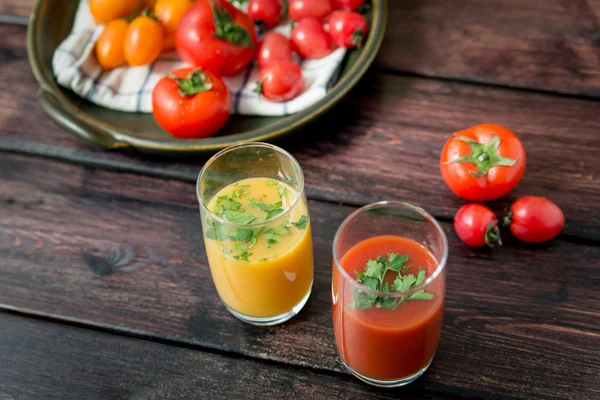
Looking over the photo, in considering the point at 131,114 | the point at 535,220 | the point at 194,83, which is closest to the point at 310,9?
the point at 194,83

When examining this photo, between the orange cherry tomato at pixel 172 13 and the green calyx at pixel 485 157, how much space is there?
0.67 metres

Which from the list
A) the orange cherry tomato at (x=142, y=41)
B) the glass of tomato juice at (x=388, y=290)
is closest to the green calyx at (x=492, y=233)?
the glass of tomato juice at (x=388, y=290)

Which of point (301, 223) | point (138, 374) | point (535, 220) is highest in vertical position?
point (301, 223)

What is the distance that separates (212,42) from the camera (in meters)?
1.24

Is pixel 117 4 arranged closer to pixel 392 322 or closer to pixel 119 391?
pixel 119 391

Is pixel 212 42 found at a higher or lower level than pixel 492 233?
higher

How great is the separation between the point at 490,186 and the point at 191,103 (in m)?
0.54

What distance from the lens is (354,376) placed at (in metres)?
0.88

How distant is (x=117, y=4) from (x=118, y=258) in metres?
0.59

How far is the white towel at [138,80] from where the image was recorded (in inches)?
47.7

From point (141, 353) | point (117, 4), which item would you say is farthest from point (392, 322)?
point (117, 4)

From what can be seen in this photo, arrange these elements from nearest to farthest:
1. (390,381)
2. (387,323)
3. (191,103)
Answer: (387,323) < (390,381) < (191,103)

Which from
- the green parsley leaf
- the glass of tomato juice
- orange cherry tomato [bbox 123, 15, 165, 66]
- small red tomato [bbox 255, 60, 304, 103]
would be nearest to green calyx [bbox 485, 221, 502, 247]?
the glass of tomato juice

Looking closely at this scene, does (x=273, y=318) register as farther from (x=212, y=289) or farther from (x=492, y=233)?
(x=492, y=233)
